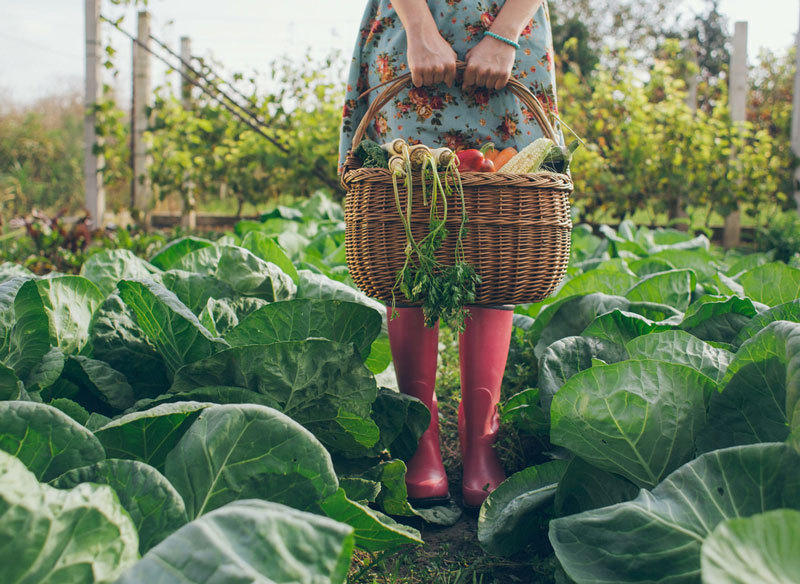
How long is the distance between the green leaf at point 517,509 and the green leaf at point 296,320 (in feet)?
1.62

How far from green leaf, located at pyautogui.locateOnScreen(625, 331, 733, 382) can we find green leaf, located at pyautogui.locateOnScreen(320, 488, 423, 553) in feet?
2.17

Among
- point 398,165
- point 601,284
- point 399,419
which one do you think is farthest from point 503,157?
point 601,284

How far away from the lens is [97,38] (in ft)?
16.0

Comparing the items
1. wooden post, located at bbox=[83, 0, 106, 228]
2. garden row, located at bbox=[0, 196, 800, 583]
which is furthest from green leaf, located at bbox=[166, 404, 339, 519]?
wooden post, located at bbox=[83, 0, 106, 228]

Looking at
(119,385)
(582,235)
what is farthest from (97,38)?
(119,385)

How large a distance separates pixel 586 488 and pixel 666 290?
112 cm

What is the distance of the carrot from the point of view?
5.85 ft

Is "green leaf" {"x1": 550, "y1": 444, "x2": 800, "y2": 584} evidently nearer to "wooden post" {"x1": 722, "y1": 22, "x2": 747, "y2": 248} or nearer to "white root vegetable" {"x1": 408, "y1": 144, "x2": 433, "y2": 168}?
"white root vegetable" {"x1": 408, "y1": 144, "x2": 433, "y2": 168}

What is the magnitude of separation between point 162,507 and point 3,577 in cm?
22

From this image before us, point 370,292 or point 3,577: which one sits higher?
point 370,292

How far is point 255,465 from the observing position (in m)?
1.04

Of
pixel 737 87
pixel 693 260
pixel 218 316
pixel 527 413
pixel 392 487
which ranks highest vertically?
pixel 737 87

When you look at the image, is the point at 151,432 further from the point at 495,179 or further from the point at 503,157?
the point at 503,157

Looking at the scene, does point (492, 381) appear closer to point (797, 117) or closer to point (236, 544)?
point (236, 544)
